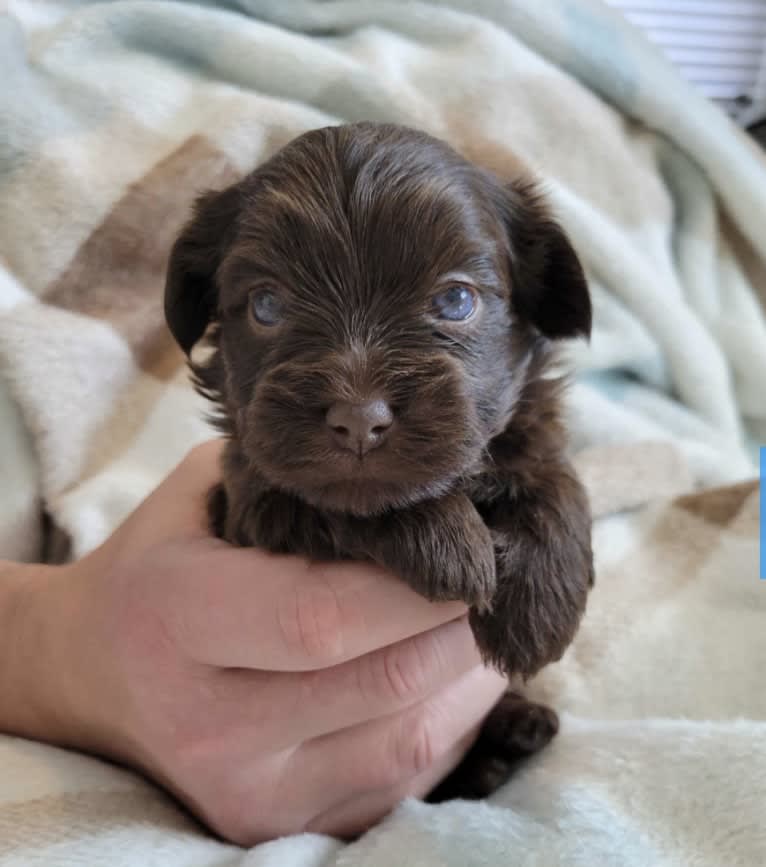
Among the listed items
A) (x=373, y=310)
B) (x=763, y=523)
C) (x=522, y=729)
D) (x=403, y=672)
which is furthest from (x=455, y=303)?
(x=763, y=523)

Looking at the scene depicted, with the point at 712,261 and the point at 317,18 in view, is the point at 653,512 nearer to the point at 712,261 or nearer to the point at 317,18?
the point at 712,261

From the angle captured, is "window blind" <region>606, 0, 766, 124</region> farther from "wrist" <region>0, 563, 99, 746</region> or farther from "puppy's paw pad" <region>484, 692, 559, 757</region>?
"wrist" <region>0, 563, 99, 746</region>

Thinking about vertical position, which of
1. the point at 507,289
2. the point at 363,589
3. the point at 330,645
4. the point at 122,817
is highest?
the point at 507,289

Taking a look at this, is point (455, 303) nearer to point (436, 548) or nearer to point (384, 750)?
point (436, 548)

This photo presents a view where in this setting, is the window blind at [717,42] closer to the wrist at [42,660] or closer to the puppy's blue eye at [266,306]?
the puppy's blue eye at [266,306]

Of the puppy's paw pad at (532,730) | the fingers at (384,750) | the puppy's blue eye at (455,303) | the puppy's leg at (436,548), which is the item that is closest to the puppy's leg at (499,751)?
the puppy's paw pad at (532,730)

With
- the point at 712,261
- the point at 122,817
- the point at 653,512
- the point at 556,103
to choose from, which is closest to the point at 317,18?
the point at 556,103

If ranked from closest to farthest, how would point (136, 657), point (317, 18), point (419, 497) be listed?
point (419, 497) < point (136, 657) < point (317, 18)
